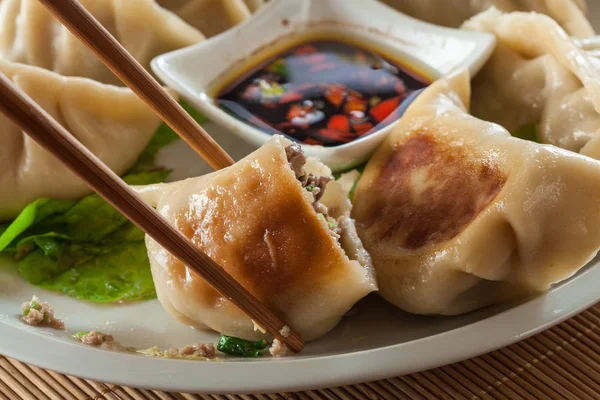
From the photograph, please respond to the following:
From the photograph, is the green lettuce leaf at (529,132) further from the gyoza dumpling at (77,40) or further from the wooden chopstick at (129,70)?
the gyoza dumpling at (77,40)

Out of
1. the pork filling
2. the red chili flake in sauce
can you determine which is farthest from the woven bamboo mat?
the red chili flake in sauce

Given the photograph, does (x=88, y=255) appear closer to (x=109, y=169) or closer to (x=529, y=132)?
(x=109, y=169)

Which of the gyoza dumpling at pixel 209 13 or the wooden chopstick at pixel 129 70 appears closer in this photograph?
the wooden chopstick at pixel 129 70

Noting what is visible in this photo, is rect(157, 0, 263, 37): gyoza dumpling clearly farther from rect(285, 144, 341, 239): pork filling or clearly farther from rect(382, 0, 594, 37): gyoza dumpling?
rect(285, 144, 341, 239): pork filling

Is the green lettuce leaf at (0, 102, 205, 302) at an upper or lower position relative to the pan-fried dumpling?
upper

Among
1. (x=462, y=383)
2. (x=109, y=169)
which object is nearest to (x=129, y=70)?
(x=109, y=169)

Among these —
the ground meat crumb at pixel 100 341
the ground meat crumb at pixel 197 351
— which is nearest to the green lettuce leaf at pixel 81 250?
the ground meat crumb at pixel 100 341

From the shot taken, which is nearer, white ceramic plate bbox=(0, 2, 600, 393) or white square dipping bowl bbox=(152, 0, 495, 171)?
white ceramic plate bbox=(0, 2, 600, 393)
